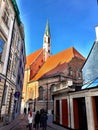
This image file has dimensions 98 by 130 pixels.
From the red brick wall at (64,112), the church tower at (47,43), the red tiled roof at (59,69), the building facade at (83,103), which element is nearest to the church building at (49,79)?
the red tiled roof at (59,69)

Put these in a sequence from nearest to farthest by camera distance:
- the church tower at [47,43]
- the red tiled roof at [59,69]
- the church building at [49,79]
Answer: the church building at [49,79] < the red tiled roof at [59,69] < the church tower at [47,43]

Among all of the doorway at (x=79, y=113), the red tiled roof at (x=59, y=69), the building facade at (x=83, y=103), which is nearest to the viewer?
the building facade at (x=83, y=103)

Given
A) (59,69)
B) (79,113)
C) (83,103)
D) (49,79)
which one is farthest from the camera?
(59,69)

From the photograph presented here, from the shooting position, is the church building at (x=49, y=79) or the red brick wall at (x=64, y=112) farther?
the church building at (x=49, y=79)

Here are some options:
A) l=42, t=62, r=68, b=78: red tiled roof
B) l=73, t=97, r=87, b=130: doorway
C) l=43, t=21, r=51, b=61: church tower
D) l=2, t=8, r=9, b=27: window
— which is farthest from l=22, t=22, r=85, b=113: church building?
l=2, t=8, r=9, b=27: window

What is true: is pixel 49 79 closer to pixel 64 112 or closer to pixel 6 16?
pixel 64 112

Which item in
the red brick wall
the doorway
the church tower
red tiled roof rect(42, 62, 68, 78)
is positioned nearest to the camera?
the doorway

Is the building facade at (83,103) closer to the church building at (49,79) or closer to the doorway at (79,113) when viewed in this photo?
the doorway at (79,113)

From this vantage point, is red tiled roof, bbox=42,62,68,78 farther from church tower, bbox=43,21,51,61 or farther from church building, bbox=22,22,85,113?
church tower, bbox=43,21,51,61

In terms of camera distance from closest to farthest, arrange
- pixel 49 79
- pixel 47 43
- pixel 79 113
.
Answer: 1. pixel 79 113
2. pixel 49 79
3. pixel 47 43

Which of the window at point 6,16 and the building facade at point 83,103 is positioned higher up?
the window at point 6,16

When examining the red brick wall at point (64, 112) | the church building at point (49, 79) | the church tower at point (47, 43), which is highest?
the church tower at point (47, 43)

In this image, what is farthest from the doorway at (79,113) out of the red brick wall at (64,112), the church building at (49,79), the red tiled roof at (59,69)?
the red tiled roof at (59,69)

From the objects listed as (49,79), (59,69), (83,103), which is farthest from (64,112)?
(59,69)
